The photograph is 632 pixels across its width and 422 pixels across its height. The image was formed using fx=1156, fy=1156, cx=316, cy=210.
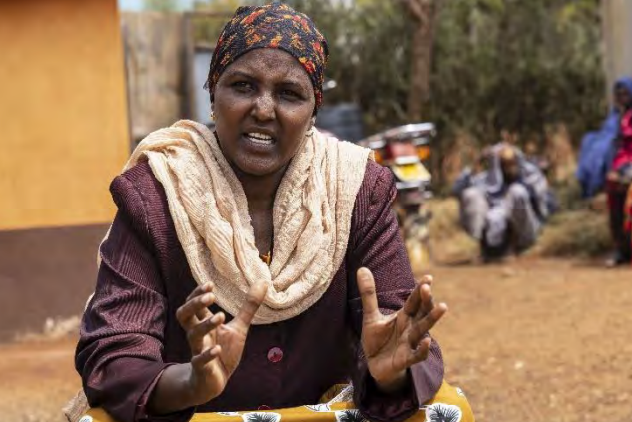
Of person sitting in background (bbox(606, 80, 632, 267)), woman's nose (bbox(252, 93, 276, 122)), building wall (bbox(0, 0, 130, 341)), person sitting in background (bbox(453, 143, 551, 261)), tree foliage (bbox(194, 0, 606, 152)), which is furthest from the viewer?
tree foliage (bbox(194, 0, 606, 152))

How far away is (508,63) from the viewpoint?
15.2m

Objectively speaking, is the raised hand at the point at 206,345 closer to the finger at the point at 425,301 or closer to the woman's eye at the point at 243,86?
the finger at the point at 425,301

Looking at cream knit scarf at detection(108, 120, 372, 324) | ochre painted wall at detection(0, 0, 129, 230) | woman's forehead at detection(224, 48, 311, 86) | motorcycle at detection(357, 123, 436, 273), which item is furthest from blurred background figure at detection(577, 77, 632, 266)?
woman's forehead at detection(224, 48, 311, 86)

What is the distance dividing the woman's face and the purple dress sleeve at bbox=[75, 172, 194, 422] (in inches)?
10.8

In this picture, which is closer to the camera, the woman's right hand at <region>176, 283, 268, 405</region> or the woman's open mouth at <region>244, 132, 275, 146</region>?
the woman's right hand at <region>176, 283, 268, 405</region>

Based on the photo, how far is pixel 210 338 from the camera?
7.43 feet

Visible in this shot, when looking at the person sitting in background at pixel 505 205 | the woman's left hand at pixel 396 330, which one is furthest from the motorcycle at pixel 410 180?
the woman's left hand at pixel 396 330

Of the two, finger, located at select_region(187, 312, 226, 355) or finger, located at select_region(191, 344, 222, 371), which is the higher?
finger, located at select_region(187, 312, 226, 355)

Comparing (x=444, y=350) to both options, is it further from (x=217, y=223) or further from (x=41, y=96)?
(x=217, y=223)

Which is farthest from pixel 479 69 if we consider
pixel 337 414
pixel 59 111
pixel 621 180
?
pixel 337 414

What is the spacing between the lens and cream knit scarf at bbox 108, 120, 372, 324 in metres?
2.68

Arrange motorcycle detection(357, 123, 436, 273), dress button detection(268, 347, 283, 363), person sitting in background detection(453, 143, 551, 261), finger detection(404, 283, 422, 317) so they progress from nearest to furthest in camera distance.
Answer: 1. finger detection(404, 283, 422, 317)
2. dress button detection(268, 347, 283, 363)
3. motorcycle detection(357, 123, 436, 273)
4. person sitting in background detection(453, 143, 551, 261)

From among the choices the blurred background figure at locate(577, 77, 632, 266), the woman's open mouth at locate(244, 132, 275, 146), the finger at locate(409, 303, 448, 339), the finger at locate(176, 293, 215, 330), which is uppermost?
the woman's open mouth at locate(244, 132, 275, 146)

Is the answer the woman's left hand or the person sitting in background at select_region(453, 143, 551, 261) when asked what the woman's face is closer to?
the woman's left hand
